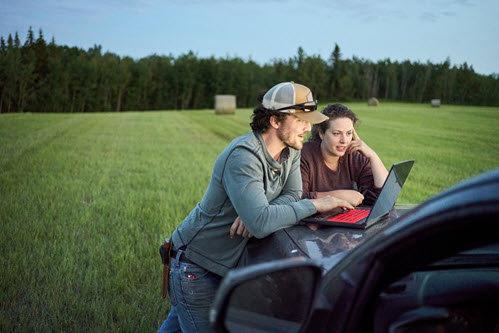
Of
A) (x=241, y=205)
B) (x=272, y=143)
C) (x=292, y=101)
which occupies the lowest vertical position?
(x=241, y=205)

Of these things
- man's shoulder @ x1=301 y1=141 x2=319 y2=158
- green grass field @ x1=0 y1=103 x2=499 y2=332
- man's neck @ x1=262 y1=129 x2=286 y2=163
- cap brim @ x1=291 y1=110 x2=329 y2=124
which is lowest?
green grass field @ x1=0 y1=103 x2=499 y2=332

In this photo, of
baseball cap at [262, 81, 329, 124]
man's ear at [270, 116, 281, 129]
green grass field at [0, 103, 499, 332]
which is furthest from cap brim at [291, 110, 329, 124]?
green grass field at [0, 103, 499, 332]

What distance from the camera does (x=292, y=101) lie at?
2605mm

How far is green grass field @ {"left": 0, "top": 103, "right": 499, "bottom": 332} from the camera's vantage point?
3764 mm

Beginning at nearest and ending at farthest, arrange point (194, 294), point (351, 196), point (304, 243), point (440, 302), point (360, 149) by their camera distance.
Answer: point (440, 302), point (304, 243), point (194, 294), point (351, 196), point (360, 149)

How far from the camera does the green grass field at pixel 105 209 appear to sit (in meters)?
3.76

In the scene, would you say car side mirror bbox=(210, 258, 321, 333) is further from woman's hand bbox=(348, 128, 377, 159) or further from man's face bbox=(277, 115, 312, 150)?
woman's hand bbox=(348, 128, 377, 159)

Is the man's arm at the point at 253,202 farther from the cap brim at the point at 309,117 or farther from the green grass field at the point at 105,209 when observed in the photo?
the green grass field at the point at 105,209

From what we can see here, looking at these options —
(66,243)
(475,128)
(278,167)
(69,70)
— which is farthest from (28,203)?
(69,70)

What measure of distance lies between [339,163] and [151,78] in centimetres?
8033

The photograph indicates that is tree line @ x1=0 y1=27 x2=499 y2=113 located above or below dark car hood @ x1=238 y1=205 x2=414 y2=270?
above

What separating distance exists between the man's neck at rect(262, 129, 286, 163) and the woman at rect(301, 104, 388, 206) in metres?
0.83

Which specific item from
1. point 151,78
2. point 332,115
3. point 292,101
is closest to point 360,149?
point 332,115

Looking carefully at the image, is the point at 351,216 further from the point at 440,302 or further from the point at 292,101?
the point at 440,302
